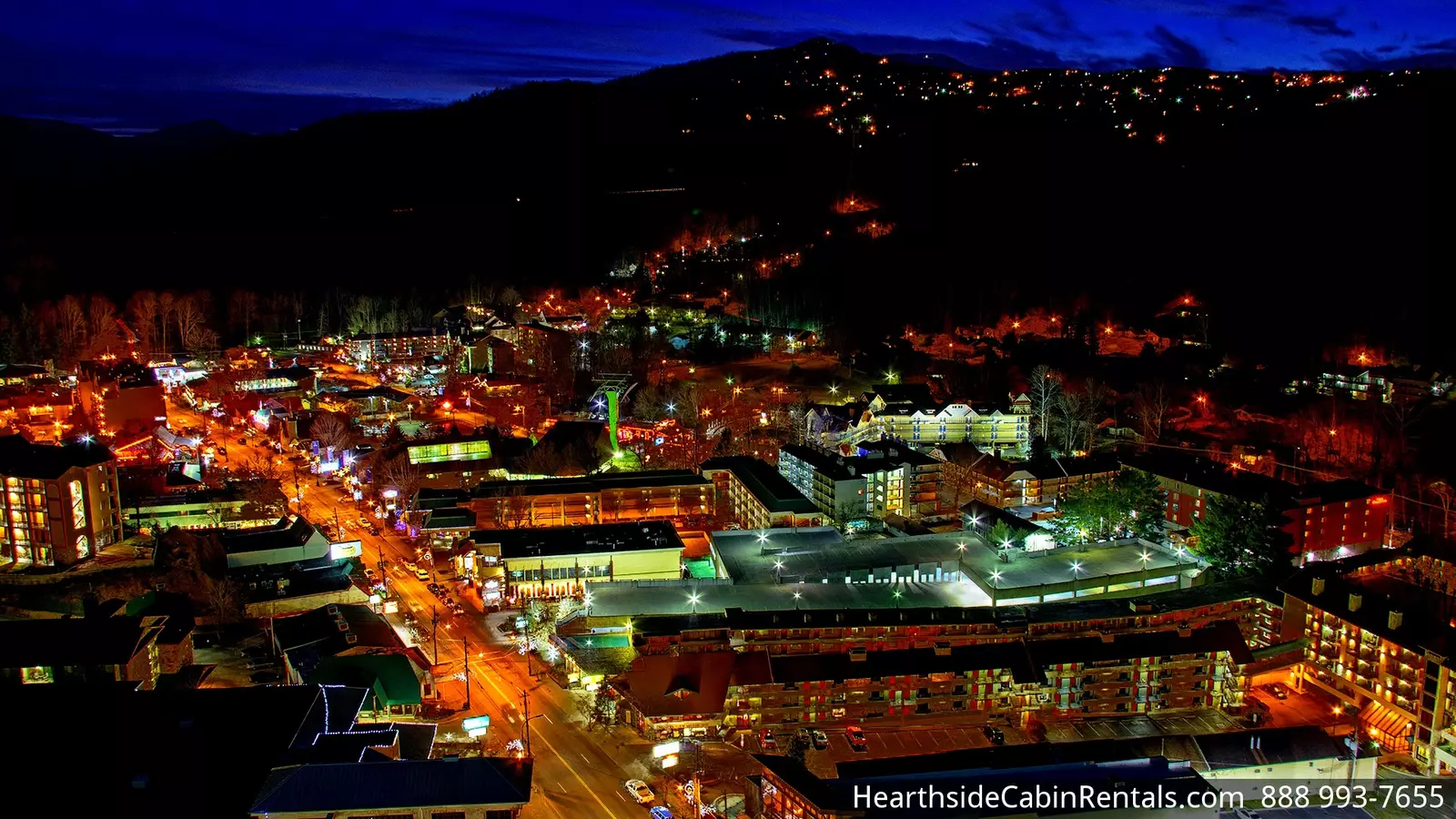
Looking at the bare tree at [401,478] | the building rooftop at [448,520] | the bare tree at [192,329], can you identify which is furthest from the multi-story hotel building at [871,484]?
the bare tree at [192,329]

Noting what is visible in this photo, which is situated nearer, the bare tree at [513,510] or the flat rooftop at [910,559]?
the flat rooftop at [910,559]

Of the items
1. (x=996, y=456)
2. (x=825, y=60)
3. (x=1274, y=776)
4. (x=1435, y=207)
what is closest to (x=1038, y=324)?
(x=996, y=456)

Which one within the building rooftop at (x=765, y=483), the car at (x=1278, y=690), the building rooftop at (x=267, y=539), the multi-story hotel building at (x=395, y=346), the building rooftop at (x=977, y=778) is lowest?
the car at (x=1278, y=690)

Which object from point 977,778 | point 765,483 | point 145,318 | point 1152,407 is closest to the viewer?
point 977,778

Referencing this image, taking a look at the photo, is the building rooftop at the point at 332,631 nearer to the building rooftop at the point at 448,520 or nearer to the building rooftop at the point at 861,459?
the building rooftop at the point at 448,520

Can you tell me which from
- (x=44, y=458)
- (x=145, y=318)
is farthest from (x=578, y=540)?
(x=145, y=318)

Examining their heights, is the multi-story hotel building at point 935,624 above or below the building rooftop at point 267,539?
below

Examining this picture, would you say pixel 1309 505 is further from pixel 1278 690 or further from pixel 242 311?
pixel 242 311
